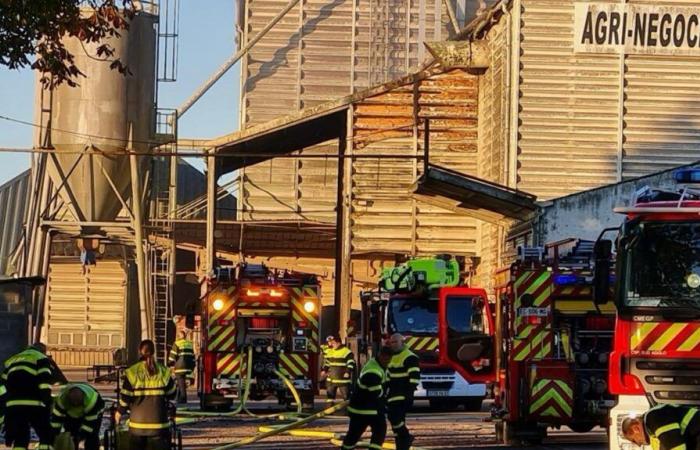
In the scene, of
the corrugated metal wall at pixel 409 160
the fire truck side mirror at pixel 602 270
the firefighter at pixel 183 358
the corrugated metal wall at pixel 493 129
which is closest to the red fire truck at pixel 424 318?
the firefighter at pixel 183 358

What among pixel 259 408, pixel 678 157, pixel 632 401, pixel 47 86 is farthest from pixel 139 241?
pixel 632 401

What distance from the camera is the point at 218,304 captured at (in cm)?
2570

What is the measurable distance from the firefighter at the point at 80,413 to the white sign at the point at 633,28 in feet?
81.3

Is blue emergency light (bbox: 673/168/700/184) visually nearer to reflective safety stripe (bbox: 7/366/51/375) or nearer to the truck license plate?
reflective safety stripe (bbox: 7/366/51/375)

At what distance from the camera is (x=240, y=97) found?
5619cm

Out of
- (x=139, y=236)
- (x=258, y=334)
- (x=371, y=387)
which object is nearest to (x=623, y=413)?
(x=371, y=387)

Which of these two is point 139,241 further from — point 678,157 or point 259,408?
point 678,157

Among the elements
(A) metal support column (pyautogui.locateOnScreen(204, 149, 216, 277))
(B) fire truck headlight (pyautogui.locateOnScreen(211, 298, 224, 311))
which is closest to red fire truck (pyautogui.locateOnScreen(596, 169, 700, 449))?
(B) fire truck headlight (pyautogui.locateOnScreen(211, 298, 224, 311))

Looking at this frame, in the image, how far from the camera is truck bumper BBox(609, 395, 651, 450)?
12.5 m

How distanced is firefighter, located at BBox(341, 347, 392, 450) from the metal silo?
19946mm

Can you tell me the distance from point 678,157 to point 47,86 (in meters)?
24.1

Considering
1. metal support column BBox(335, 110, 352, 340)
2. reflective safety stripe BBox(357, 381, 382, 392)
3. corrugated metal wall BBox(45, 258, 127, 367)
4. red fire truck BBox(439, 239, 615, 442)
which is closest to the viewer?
reflective safety stripe BBox(357, 381, 382, 392)

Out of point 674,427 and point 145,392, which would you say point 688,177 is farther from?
point 145,392

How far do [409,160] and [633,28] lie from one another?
756 centimetres
